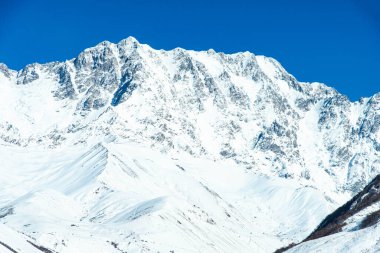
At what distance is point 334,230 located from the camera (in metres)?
96.7

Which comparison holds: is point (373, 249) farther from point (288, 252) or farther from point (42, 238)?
point (42, 238)

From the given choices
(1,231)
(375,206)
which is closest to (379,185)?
(375,206)

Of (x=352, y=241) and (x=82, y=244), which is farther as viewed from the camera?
(x=82, y=244)

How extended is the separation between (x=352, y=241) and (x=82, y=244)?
12047 cm

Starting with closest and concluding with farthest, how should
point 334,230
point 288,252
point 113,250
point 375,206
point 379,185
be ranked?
point 288,252
point 334,230
point 375,206
point 379,185
point 113,250

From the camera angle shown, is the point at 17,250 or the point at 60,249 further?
the point at 60,249

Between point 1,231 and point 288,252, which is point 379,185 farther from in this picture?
point 1,231

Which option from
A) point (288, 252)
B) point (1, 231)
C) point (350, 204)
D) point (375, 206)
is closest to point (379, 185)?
point (350, 204)

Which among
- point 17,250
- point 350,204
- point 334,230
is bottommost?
point 17,250

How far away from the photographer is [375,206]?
105m

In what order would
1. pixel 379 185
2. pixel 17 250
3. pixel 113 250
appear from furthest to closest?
pixel 113 250, pixel 379 185, pixel 17 250

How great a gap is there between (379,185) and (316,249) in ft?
243

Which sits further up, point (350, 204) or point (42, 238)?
point (350, 204)

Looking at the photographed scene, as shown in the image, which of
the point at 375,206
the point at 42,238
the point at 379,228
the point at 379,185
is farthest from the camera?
the point at 42,238
